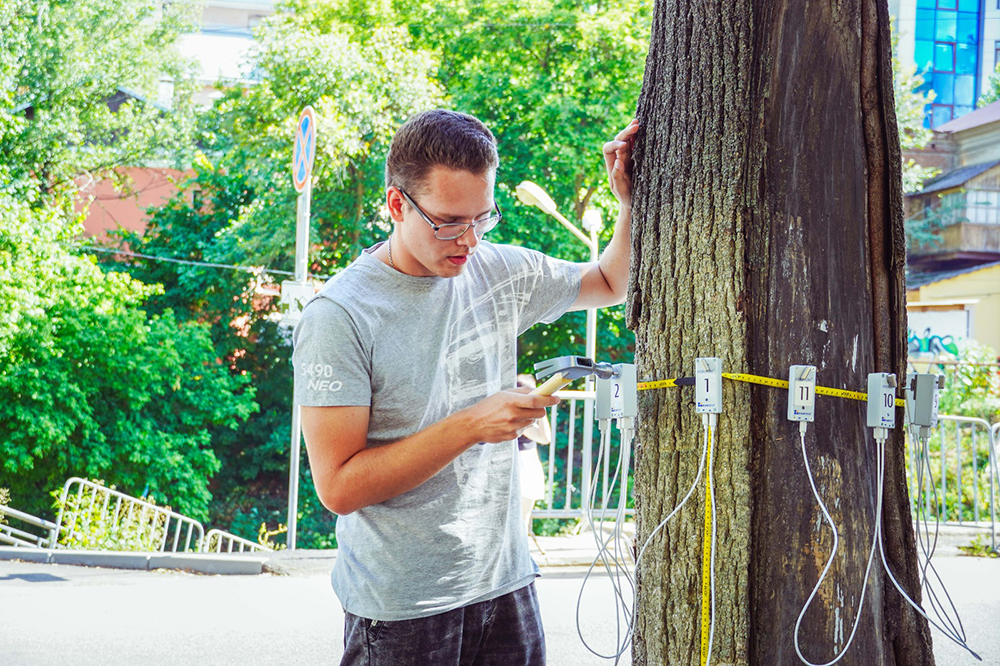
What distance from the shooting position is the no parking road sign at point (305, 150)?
8.11 meters

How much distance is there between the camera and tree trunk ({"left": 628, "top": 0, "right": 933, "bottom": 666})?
2084mm

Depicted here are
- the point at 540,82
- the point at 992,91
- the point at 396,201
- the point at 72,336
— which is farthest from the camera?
the point at 992,91

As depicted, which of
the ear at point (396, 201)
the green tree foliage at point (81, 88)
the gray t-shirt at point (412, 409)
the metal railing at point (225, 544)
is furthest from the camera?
the green tree foliage at point (81, 88)

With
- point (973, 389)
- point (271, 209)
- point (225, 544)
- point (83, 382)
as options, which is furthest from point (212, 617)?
point (225, 544)

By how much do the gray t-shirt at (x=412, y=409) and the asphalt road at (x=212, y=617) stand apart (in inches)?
125

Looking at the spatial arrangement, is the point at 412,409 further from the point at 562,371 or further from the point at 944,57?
the point at 944,57

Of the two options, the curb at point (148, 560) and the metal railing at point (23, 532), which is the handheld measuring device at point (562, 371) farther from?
the metal railing at point (23, 532)

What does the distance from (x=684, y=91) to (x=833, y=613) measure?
1.21 m

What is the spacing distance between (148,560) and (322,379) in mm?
6151

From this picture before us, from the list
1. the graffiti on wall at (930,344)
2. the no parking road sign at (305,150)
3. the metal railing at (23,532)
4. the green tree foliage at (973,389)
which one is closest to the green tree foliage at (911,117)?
the graffiti on wall at (930,344)

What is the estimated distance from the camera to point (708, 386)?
2.07m

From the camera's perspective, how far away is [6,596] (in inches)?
250

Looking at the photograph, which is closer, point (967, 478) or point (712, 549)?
point (712, 549)

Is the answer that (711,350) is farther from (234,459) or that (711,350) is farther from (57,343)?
(234,459)
